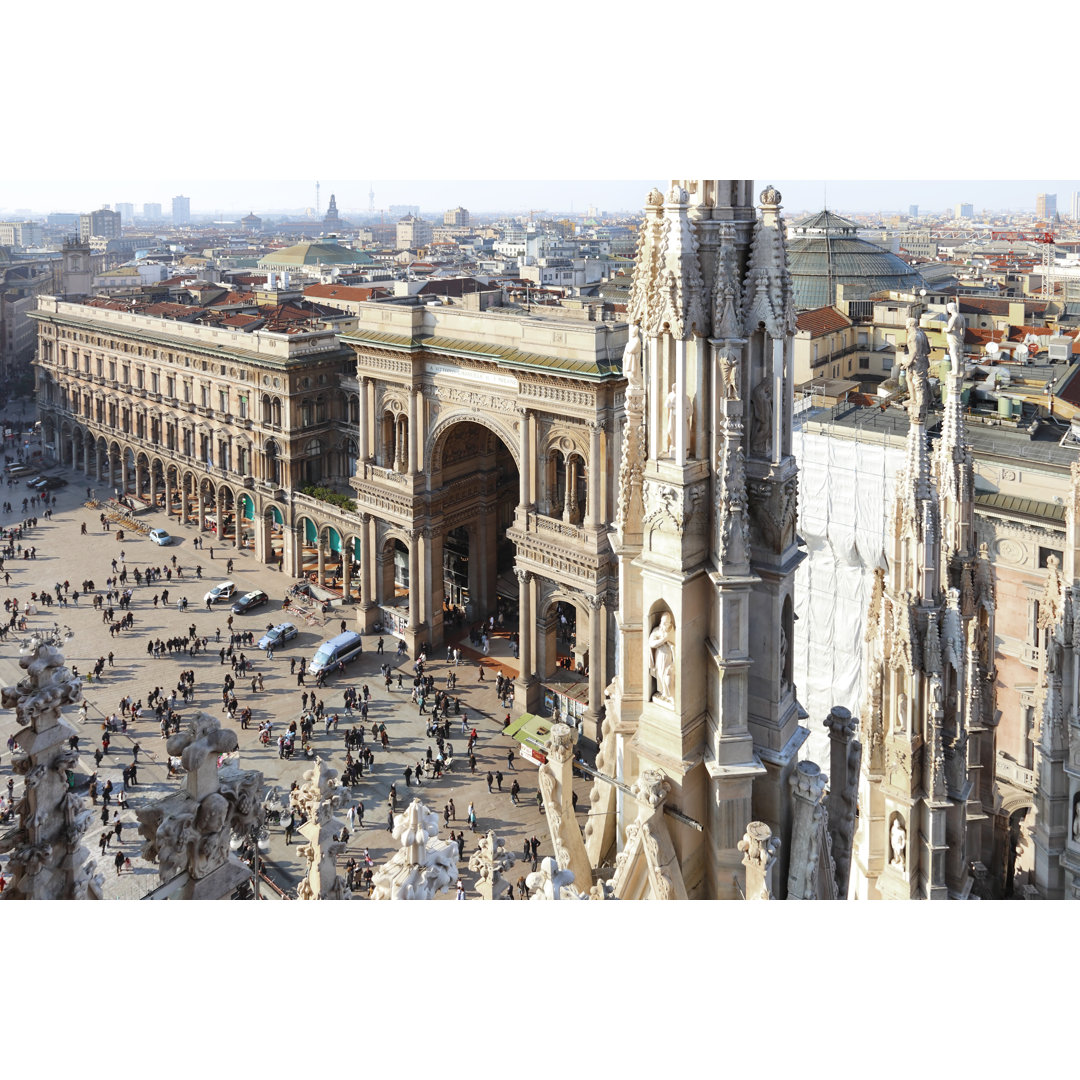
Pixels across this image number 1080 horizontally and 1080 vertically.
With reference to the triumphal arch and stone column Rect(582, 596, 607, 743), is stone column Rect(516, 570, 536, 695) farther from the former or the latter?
stone column Rect(582, 596, 607, 743)

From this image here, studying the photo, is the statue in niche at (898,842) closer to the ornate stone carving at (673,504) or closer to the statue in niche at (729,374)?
the ornate stone carving at (673,504)

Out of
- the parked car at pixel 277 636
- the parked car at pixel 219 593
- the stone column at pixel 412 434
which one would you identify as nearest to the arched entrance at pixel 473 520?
the stone column at pixel 412 434

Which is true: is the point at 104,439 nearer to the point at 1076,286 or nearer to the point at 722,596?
the point at 722,596

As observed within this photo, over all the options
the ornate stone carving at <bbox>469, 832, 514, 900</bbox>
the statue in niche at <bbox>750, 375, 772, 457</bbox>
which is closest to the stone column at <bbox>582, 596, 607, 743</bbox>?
the ornate stone carving at <bbox>469, 832, 514, 900</bbox>


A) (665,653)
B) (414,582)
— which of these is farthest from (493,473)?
(665,653)

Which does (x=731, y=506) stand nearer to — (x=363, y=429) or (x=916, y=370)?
(x=916, y=370)

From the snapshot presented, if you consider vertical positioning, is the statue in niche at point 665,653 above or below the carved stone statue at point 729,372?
below
